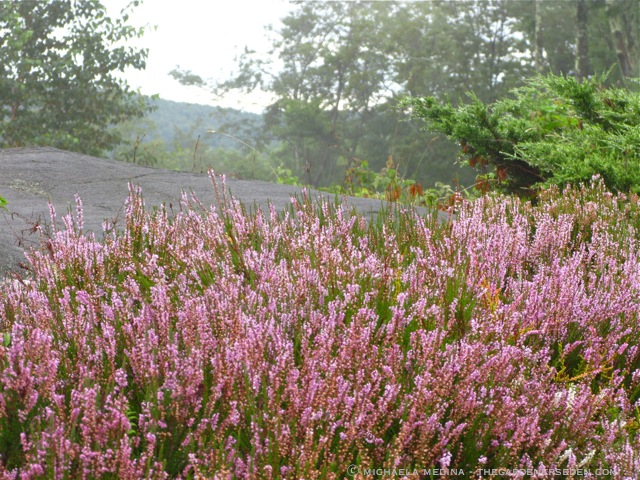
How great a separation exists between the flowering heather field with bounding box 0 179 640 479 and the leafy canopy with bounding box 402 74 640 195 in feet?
9.47

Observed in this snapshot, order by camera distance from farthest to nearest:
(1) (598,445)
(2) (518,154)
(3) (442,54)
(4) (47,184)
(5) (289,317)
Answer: (3) (442,54) → (2) (518,154) → (4) (47,184) → (5) (289,317) → (1) (598,445)

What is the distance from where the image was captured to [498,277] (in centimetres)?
338

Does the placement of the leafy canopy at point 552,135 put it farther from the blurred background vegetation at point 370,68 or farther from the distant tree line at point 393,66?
the distant tree line at point 393,66

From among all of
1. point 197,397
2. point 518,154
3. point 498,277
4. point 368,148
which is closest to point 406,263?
point 498,277

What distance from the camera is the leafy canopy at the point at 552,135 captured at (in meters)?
6.05

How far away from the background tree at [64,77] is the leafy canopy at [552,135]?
63.7 feet

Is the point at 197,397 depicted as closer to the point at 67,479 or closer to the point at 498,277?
the point at 67,479

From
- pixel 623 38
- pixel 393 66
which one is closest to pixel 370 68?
pixel 393 66

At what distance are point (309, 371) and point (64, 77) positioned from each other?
86.6 feet

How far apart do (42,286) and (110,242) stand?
19.5 inches

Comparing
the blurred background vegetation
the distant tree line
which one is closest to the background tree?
the blurred background vegetation

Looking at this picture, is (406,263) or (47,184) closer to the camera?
(406,263)

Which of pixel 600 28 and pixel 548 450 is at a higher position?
pixel 600 28

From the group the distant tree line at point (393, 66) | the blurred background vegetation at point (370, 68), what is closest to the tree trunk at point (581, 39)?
the blurred background vegetation at point (370, 68)
